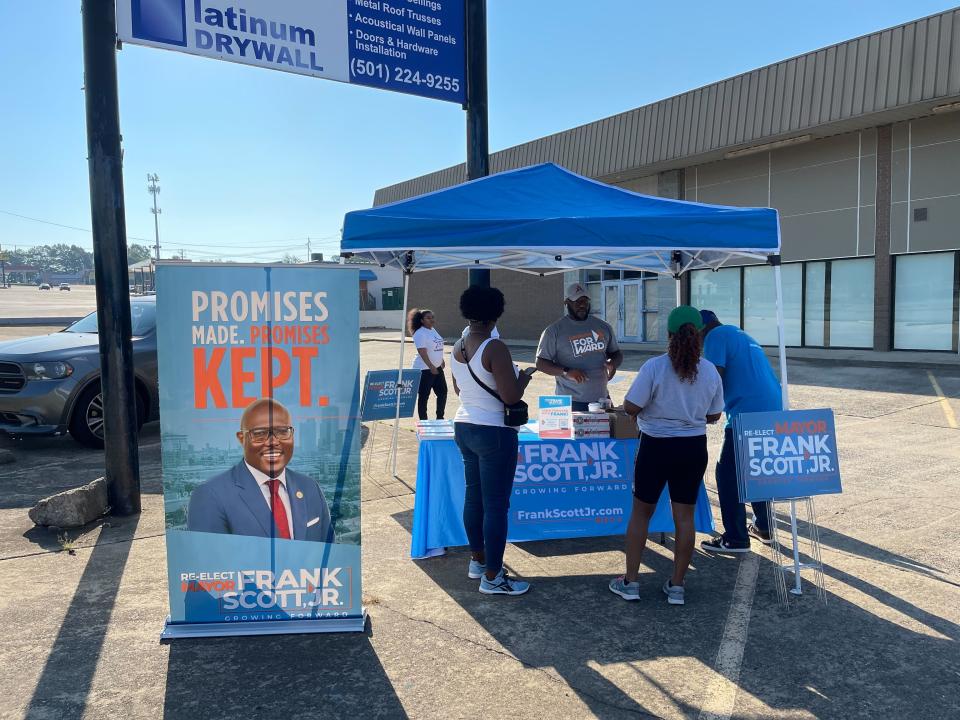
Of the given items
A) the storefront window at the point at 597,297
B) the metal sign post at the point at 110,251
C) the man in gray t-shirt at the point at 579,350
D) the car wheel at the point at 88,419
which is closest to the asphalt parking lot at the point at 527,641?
the metal sign post at the point at 110,251

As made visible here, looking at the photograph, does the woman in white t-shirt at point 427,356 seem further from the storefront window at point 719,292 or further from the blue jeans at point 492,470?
the storefront window at point 719,292

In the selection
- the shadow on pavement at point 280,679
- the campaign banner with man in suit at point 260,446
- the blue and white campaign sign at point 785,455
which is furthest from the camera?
the blue and white campaign sign at point 785,455

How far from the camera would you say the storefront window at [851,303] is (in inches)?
756

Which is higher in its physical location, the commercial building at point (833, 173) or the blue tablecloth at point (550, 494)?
the commercial building at point (833, 173)

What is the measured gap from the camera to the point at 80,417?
27.3ft

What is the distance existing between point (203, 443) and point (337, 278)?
3.46 ft

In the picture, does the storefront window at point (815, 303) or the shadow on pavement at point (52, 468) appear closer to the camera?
the shadow on pavement at point (52, 468)

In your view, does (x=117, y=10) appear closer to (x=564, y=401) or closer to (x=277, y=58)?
(x=277, y=58)

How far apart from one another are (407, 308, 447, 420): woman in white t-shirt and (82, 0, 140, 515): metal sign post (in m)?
3.24

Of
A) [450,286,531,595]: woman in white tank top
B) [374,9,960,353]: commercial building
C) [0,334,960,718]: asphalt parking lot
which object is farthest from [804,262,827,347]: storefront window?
[450,286,531,595]: woman in white tank top

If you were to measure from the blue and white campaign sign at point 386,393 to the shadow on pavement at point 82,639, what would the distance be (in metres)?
2.78

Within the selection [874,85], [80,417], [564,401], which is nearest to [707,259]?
[564,401]

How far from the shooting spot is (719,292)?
23344 millimetres

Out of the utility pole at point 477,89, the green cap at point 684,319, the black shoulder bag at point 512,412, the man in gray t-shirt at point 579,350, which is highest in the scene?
the utility pole at point 477,89
